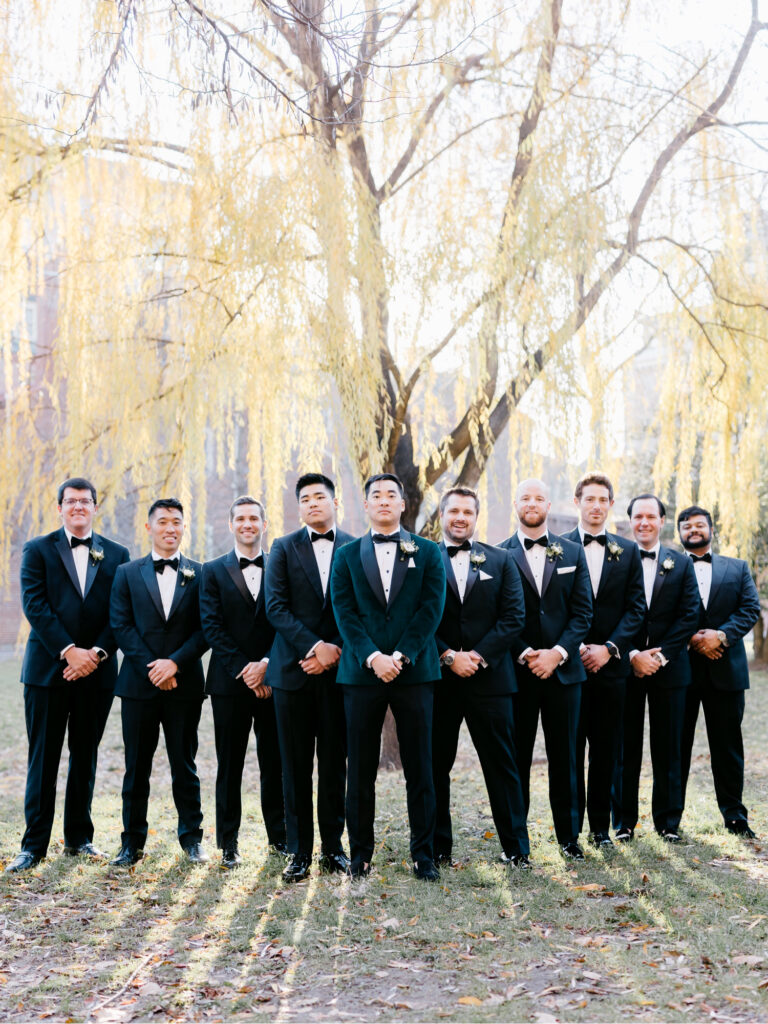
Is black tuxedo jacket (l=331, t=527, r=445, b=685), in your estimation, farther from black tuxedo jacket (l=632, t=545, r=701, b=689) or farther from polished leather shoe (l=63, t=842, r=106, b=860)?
polished leather shoe (l=63, t=842, r=106, b=860)

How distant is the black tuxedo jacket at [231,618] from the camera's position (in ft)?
18.1

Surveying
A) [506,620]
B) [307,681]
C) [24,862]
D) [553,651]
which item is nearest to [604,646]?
[553,651]

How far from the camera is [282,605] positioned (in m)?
5.26

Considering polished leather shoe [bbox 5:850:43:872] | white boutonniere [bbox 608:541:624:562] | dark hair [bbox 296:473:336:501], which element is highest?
dark hair [bbox 296:473:336:501]

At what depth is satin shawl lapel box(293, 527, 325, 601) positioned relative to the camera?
5.30 metres

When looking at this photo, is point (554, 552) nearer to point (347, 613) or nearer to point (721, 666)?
point (347, 613)

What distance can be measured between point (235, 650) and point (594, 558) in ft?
6.98

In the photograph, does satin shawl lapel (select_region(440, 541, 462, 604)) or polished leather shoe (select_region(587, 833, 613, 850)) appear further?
polished leather shoe (select_region(587, 833, 613, 850))

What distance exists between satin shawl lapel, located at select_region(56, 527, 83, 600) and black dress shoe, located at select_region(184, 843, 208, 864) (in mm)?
1528

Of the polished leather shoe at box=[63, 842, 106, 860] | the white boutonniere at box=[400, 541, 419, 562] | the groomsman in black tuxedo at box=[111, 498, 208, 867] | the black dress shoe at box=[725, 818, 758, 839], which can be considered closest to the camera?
the white boutonniere at box=[400, 541, 419, 562]

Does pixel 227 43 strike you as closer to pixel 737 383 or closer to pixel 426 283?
pixel 426 283

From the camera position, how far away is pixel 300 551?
17.5 ft

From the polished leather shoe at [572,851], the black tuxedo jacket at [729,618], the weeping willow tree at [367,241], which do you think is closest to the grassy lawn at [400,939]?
the polished leather shoe at [572,851]

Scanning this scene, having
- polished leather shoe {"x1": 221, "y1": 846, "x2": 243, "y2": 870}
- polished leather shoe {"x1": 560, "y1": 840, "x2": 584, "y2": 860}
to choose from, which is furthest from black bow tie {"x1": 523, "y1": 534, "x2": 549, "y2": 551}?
polished leather shoe {"x1": 221, "y1": 846, "x2": 243, "y2": 870}
